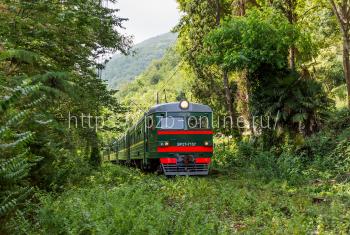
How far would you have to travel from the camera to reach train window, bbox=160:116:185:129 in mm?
14641

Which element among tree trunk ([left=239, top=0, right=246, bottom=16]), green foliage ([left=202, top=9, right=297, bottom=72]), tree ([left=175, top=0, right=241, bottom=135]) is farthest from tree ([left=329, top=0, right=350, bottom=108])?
tree ([left=175, top=0, right=241, bottom=135])

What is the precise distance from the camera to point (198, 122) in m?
15.0

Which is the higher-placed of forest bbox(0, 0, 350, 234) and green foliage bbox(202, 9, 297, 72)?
green foliage bbox(202, 9, 297, 72)

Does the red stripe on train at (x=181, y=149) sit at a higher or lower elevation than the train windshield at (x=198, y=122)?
lower

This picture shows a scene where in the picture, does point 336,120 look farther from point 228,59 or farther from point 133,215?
point 133,215

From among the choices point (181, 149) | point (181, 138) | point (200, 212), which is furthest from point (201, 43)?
point (200, 212)

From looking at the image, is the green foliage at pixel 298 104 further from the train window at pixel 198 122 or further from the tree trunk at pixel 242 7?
the tree trunk at pixel 242 7

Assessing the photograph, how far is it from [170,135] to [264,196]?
19.6 ft

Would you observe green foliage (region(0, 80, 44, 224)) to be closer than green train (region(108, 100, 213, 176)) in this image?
Yes

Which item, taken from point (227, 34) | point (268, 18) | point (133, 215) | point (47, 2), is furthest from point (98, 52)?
point (133, 215)

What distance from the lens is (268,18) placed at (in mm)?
16750

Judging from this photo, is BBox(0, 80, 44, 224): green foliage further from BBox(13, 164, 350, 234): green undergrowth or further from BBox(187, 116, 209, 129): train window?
BBox(187, 116, 209, 129): train window

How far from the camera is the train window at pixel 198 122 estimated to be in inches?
584

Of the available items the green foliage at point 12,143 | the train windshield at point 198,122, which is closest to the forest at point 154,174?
the green foliage at point 12,143
